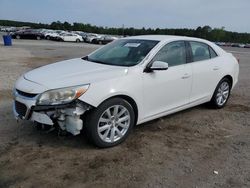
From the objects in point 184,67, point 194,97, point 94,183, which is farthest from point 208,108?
point 94,183

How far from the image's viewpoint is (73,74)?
13.9 feet

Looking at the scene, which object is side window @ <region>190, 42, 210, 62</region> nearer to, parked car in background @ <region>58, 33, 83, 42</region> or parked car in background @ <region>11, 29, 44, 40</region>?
parked car in background @ <region>58, 33, 83, 42</region>

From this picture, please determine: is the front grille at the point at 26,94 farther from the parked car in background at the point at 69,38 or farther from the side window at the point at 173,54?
the parked car in background at the point at 69,38

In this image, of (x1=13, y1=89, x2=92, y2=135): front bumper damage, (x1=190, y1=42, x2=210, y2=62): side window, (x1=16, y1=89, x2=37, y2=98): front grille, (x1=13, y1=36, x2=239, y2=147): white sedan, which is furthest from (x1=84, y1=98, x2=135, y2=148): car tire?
(x1=190, y1=42, x2=210, y2=62): side window

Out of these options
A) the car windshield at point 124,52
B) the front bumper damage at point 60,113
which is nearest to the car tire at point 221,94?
the car windshield at point 124,52

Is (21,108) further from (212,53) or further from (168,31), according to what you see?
(168,31)

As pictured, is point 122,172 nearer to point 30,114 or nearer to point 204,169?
point 204,169

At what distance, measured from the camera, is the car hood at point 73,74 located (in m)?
4.02

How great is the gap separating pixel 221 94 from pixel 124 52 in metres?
2.46

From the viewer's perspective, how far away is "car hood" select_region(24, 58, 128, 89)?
402 cm

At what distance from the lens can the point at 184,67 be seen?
5.21m

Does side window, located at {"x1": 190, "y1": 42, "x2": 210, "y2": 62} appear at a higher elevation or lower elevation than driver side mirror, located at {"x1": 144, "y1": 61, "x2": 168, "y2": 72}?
higher

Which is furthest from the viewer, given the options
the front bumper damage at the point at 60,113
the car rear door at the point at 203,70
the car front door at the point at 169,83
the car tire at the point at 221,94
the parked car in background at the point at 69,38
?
the parked car in background at the point at 69,38

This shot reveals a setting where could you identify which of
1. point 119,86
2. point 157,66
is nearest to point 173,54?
point 157,66
